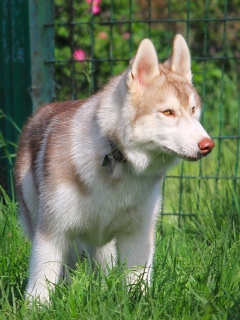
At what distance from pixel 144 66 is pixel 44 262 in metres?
1.20

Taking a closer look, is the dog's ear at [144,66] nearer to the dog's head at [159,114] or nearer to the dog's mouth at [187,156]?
the dog's head at [159,114]

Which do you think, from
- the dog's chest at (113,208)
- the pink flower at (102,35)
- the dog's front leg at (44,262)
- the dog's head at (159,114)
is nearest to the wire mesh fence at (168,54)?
the pink flower at (102,35)

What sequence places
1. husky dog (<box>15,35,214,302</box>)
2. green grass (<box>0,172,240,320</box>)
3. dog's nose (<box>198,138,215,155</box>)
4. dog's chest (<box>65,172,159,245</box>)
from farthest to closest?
dog's chest (<box>65,172,159,245</box>)
husky dog (<box>15,35,214,302</box>)
dog's nose (<box>198,138,215,155</box>)
green grass (<box>0,172,240,320</box>)

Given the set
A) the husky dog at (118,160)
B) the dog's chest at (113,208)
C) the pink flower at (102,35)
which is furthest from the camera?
the pink flower at (102,35)

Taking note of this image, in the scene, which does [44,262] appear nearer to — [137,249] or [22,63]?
[137,249]

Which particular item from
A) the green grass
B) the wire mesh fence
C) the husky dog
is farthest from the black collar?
the wire mesh fence

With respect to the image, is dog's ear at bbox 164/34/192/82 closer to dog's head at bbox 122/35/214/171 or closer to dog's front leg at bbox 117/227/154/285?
dog's head at bbox 122/35/214/171

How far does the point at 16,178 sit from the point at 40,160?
53cm

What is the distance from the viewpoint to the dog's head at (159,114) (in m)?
3.36

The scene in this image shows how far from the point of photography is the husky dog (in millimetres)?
3459

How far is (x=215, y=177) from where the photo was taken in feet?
16.6

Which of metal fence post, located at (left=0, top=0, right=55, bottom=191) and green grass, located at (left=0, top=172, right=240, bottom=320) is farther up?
metal fence post, located at (left=0, top=0, right=55, bottom=191)

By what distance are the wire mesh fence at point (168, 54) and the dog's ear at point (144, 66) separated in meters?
0.96

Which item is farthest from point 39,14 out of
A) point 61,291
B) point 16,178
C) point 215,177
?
point 61,291
